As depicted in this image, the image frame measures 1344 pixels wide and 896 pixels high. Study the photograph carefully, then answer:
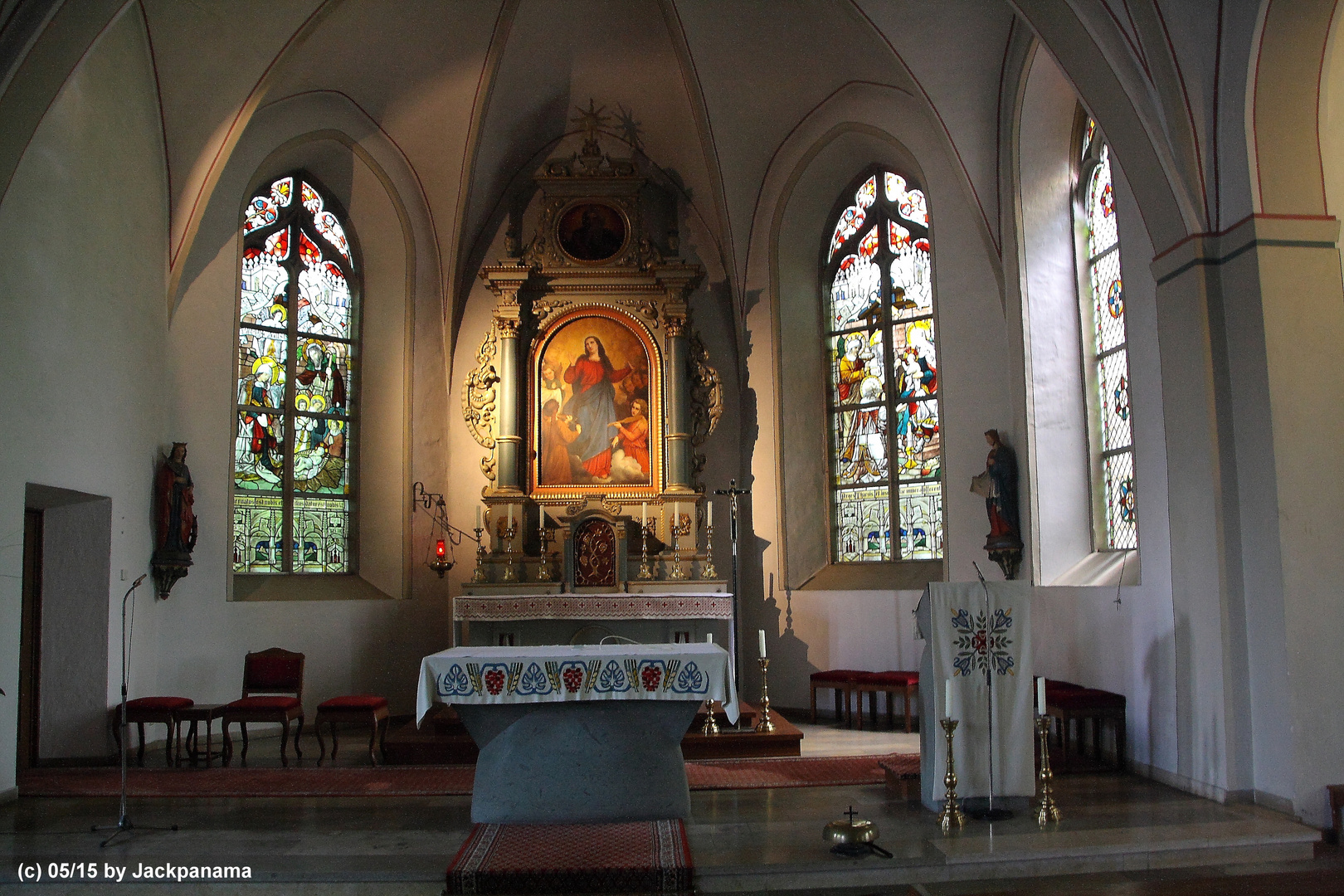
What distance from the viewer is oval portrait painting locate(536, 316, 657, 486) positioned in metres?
12.7

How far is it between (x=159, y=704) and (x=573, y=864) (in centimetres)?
500

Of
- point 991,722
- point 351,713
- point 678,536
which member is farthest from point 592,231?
point 991,722

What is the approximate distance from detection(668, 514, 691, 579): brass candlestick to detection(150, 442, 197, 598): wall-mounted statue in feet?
16.1

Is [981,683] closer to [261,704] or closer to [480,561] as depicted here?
[261,704]

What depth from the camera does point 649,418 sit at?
12.8 m

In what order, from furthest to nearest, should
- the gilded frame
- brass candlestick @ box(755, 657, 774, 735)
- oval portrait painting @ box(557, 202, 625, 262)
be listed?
oval portrait painting @ box(557, 202, 625, 262), the gilded frame, brass candlestick @ box(755, 657, 774, 735)

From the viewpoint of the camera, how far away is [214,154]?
10422mm

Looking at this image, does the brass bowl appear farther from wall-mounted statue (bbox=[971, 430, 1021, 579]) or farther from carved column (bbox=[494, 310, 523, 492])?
carved column (bbox=[494, 310, 523, 492])

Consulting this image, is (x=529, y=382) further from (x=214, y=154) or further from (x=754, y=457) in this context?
(x=214, y=154)

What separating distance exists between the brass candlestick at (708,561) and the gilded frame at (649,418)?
728mm

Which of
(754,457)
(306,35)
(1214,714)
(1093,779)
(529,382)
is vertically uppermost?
(306,35)

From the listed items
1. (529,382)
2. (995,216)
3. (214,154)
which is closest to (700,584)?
(529,382)

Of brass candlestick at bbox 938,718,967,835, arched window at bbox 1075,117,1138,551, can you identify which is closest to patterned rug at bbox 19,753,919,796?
brass candlestick at bbox 938,718,967,835

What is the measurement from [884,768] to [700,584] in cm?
419
